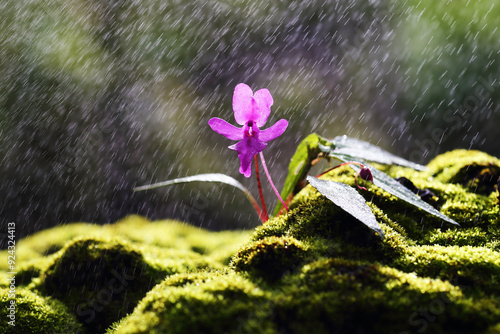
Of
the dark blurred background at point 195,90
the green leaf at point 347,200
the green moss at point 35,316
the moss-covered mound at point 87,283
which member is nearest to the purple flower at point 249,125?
the green leaf at point 347,200

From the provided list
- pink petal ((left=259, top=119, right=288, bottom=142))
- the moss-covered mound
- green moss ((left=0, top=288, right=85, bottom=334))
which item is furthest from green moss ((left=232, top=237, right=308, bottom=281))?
green moss ((left=0, top=288, right=85, bottom=334))

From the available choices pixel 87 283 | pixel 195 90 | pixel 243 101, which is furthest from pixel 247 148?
pixel 195 90

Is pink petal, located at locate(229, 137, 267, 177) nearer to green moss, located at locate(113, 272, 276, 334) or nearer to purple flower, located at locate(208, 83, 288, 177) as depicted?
purple flower, located at locate(208, 83, 288, 177)

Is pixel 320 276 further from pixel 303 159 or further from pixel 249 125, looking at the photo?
pixel 303 159

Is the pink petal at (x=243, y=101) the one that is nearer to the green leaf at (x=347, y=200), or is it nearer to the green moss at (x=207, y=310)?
the green leaf at (x=347, y=200)

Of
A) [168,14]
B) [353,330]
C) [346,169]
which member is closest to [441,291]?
[353,330]
